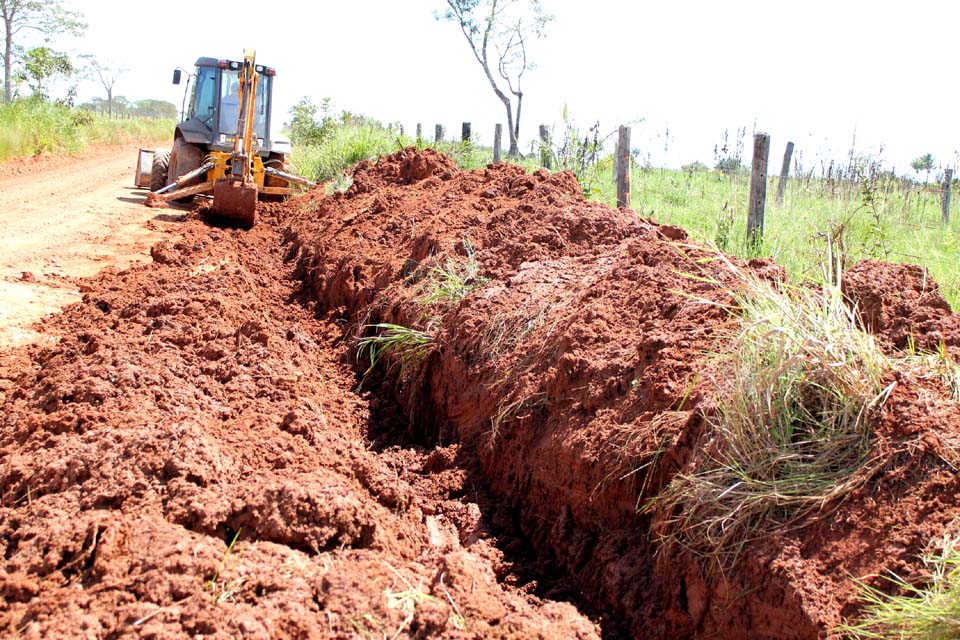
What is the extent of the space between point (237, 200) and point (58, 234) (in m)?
2.20

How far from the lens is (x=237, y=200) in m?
10.6

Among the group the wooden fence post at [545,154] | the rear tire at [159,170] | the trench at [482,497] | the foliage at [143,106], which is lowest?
the trench at [482,497]

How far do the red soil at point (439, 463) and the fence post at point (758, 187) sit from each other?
1.89 m

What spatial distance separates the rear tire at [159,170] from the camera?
14.0 metres

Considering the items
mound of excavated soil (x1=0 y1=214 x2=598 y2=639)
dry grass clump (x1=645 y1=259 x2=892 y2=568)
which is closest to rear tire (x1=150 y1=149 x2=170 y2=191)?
mound of excavated soil (x1=0 y1=214 x2=598 y2=639)

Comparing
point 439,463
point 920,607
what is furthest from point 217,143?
point 920,607

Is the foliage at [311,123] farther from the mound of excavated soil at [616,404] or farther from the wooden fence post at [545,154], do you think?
the mound of excavated soil at [616,404]

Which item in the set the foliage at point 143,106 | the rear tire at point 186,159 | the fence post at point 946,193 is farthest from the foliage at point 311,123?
the foliage at point 143,106

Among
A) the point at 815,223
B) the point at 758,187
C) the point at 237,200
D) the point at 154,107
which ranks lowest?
the point at 237,200

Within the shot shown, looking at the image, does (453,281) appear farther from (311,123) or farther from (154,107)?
(154,107)

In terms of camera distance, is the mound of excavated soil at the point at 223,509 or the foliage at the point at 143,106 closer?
the mound of excavated soil at the point at 223,509

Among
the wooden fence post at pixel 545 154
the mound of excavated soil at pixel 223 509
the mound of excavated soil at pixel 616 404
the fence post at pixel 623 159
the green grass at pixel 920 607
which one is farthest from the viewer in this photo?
the wooden fence post at pixel 545 154

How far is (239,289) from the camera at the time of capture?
6.56 metres

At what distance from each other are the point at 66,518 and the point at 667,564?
86.9 inches
